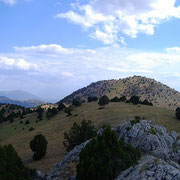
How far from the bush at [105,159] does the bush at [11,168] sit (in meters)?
5.20

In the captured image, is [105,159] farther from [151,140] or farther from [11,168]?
[11,168]

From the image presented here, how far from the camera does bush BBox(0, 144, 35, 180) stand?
1260 centimetres

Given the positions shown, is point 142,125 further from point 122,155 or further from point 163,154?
point 122,155

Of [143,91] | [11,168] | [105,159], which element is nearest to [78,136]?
[11,168]

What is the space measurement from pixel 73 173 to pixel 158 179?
7.05m

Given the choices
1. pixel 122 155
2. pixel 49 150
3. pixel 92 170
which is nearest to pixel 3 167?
pixel 92 170

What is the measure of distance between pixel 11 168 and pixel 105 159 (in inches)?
286

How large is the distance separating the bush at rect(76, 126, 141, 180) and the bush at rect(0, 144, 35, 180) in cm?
520

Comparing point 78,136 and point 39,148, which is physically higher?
point 78,136

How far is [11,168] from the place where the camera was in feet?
43.7

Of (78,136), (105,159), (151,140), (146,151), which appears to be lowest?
(78,136)


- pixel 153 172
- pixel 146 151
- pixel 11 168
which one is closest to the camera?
pixel 153 172

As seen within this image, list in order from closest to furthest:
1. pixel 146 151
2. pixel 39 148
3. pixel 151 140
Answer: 1. pixel 146 151
2. pixel 151 140
3. pixel 39 148

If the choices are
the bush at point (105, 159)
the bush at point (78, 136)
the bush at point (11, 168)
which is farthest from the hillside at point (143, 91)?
the bush at point (11, 168)
